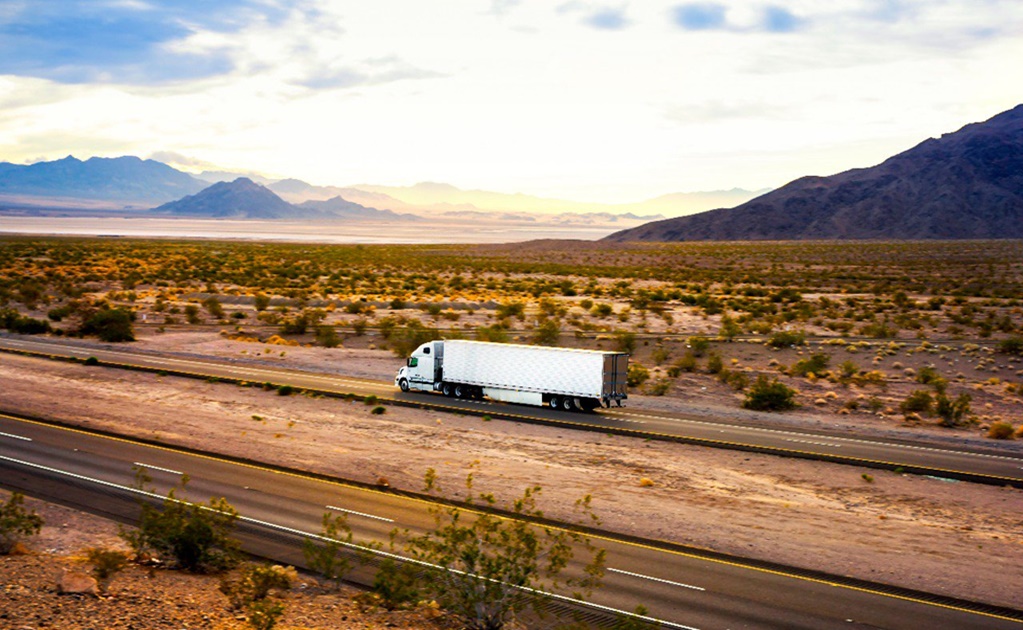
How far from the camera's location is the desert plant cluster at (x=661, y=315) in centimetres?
4516

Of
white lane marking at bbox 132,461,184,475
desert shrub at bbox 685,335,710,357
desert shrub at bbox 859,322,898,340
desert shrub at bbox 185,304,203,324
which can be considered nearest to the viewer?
white lane marking at bbox 132,461,184,475

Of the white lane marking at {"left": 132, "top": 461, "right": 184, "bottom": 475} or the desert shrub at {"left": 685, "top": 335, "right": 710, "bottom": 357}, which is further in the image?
the desert shrub at {"left": 685, "top": 335, "right": 710, "bottom": 357}

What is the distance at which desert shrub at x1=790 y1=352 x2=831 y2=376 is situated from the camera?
47.0 meters

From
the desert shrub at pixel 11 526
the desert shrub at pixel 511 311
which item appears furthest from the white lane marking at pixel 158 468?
the desert shrub at pixel 511 311

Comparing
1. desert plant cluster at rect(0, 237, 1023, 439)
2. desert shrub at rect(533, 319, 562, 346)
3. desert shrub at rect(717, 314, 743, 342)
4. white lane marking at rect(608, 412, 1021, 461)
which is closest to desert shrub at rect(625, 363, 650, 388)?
desert plant cluster at rect(0, 237, 1023, 439)

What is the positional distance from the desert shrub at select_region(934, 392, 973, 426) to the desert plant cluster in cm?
11

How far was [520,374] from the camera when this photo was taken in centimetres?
3819

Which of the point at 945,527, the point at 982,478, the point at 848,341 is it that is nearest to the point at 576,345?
the point at 848,341

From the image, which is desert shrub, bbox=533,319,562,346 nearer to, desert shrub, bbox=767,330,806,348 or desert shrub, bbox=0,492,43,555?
desert shrub, bbox=767,330,806,348

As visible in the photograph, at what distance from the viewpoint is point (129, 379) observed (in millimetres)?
42281

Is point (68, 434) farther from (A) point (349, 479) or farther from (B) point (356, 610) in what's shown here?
(B) point (356, 610)

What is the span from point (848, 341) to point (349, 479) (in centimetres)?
→ 4148

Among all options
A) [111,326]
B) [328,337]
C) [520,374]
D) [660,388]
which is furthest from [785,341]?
[111,326]

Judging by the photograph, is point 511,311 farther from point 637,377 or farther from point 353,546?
point 353,546
